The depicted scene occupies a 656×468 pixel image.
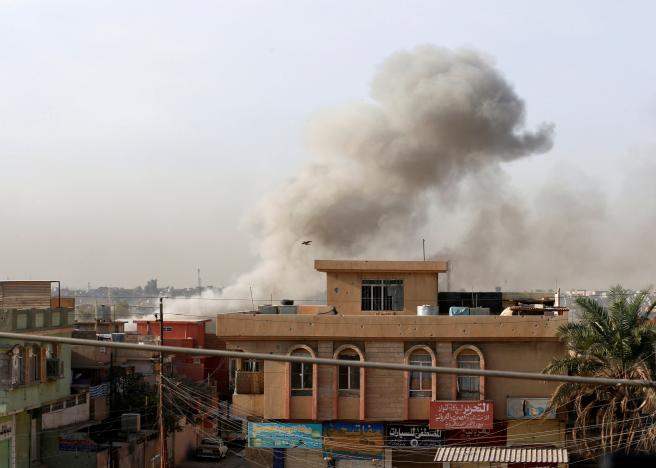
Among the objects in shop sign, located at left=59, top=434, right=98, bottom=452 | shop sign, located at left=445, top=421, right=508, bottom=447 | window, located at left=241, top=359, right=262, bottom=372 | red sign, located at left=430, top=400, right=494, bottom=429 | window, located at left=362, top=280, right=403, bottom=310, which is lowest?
shop sign, located at left=59, top=434, right=98, bottom=452

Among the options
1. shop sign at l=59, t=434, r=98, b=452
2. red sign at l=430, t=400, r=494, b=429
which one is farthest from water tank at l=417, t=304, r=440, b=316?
shop sign at l=59, t=434, r=98, b=452

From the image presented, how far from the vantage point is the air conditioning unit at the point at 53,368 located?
2802 centimetres

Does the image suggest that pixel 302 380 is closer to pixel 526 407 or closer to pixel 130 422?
pixel 526 407

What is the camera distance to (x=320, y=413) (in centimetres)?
2183

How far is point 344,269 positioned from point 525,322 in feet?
20.5

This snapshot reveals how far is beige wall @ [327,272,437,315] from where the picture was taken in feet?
84.0

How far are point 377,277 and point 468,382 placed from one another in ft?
16.4

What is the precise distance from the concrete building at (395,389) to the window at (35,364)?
28.6 ft

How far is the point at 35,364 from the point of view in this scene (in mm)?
27203

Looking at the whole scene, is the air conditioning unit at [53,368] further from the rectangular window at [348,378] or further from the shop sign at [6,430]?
the rectangular window at [348,378]

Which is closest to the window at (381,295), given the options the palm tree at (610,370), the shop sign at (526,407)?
the shop sign at (526,407)

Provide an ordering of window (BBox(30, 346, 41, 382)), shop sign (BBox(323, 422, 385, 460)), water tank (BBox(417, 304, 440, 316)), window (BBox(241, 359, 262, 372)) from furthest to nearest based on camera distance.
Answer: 1. window (BBox(30, 346, 41, 382))
2. water tank (BBox(417, 304, 440, 316))
3. window (BBox(241, 359, 262, 372))
4. shop sign (BBox(323, 422, 385, 460))

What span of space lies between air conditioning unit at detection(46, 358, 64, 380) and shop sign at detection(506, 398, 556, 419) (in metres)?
15.4

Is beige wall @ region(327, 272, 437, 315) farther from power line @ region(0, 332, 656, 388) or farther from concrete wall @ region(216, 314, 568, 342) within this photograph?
power line @ region(0, 332, 656, 388)
